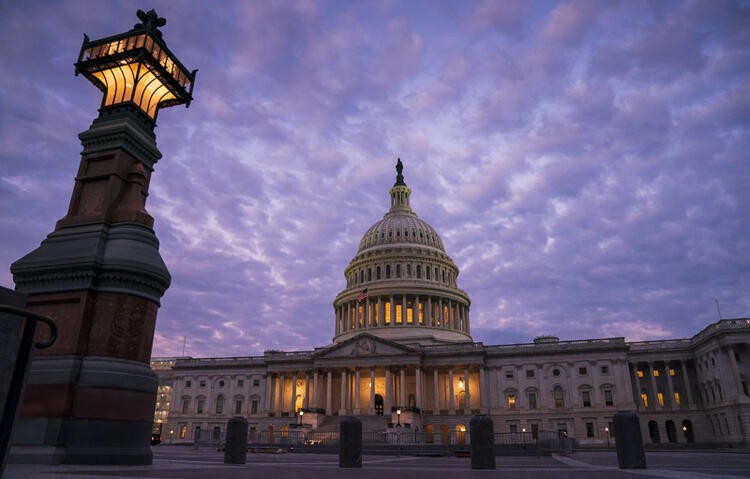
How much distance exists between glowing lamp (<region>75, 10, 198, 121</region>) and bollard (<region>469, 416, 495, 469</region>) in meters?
18.1

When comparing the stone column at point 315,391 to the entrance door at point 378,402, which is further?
the entrance door at point 378,402

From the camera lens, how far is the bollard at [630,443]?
17.4m

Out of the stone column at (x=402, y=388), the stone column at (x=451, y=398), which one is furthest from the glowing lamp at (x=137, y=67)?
the stone column at (x=451, y=398)

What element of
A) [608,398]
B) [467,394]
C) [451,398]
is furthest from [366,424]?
[608,398]

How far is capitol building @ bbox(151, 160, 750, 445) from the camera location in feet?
225

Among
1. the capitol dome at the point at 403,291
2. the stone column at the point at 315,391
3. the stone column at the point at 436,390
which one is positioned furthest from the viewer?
the capitol dome at the point at 403,291

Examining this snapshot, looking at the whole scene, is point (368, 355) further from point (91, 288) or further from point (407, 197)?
point (91, 288)

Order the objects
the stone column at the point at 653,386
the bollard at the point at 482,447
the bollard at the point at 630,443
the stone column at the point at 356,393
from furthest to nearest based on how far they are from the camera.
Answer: the stone column at the point at 356,393
the stone column at the point at 653,386
the bollard at the point at 482,447
the bollard at the point at 630,443

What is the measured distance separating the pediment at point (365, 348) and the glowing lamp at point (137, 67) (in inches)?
2468

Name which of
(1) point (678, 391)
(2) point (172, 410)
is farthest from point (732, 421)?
(2) point (172, 410)

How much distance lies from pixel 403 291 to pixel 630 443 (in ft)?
255

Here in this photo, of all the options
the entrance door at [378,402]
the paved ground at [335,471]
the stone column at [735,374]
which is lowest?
the paved ground at [335,471]

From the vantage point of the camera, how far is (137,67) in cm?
1967

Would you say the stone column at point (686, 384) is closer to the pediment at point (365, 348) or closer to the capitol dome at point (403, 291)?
the capitol dome at point (403, 291)
